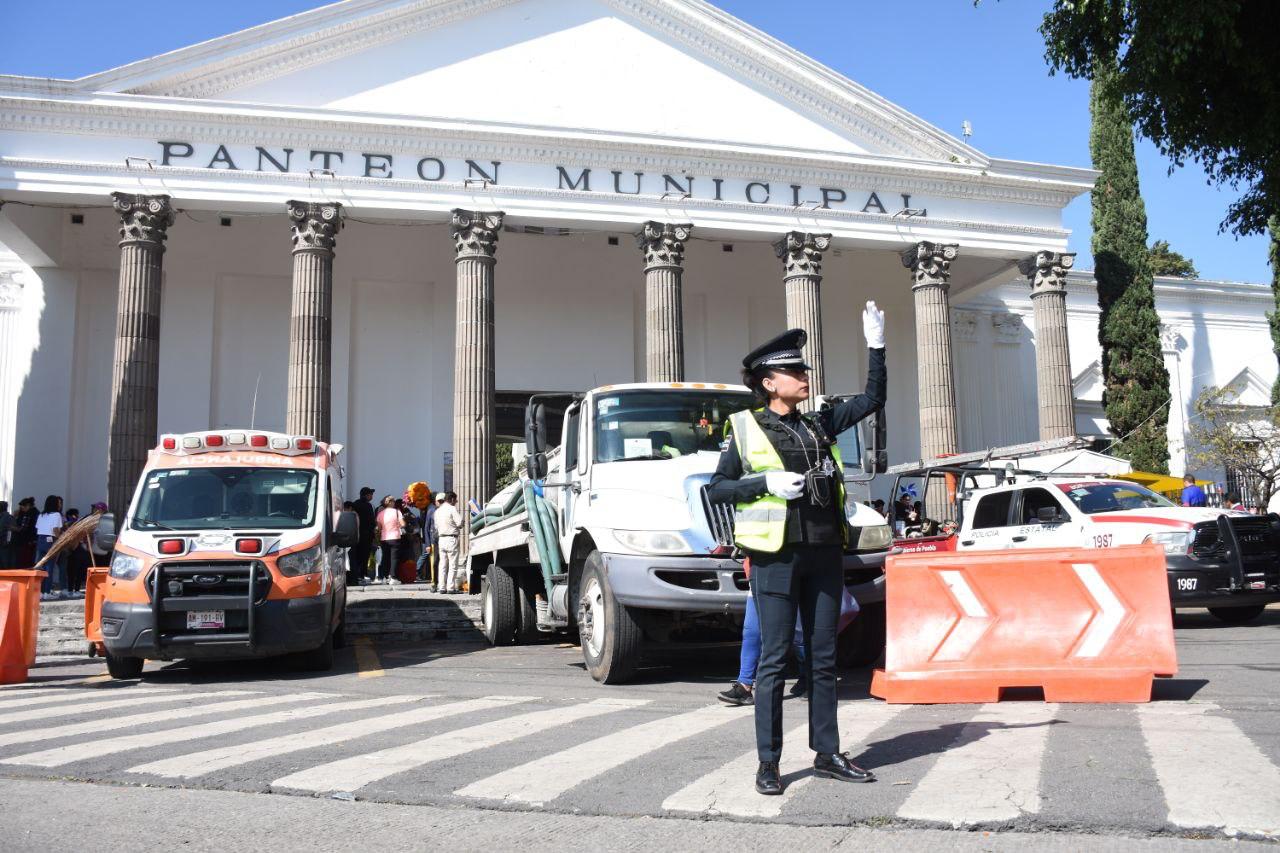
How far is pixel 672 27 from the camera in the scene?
27.3 meters

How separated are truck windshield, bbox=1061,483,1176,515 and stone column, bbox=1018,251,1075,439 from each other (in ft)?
43.9

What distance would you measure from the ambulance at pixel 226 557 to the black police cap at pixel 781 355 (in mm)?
Answer: 6956

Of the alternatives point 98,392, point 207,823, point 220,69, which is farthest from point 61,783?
point 98,392

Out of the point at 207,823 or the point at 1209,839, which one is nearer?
the point at 1209,839

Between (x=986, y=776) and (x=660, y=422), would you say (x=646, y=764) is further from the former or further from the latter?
(x=660, y=422)

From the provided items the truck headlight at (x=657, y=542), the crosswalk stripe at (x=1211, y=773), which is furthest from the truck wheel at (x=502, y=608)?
the crosswalk stripe at (x=1211, y=773)

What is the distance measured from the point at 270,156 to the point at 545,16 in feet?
26.3

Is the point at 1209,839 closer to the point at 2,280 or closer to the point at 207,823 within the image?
the point at 207,823

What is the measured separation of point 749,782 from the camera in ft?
16.1

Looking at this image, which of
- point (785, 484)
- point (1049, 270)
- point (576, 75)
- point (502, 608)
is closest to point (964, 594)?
point (785, 484)

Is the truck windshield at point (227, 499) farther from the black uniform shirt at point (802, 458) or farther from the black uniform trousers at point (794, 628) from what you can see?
the black uniform trousers at point (794, 628)

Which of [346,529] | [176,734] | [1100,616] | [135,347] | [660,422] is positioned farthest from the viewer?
[135,347]

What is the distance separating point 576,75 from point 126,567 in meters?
19.6

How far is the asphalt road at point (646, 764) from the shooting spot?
4.21 m
